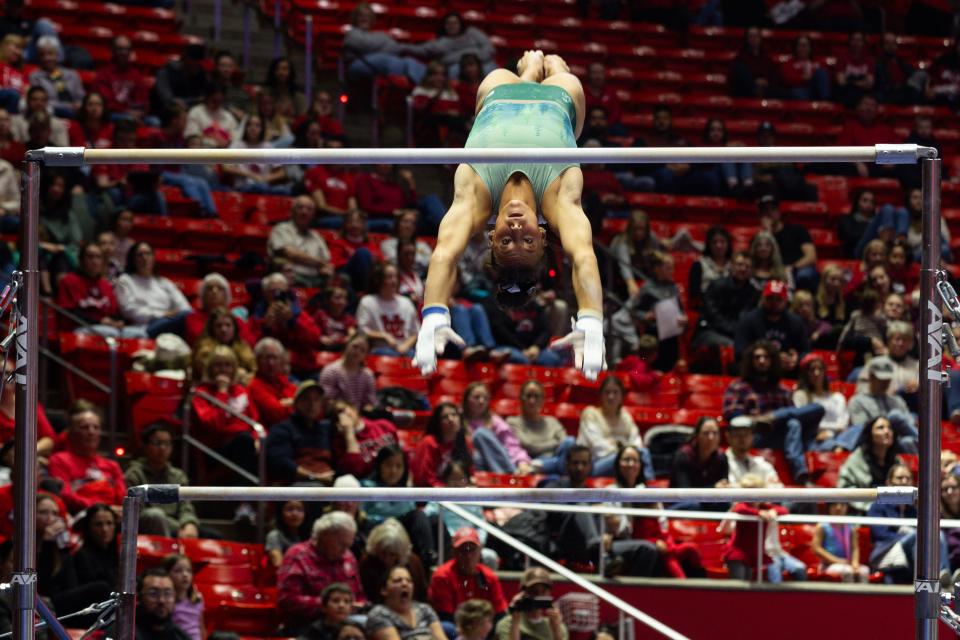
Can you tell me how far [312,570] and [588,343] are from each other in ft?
10.3

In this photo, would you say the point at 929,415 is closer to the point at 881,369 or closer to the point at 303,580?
the point at 303,580

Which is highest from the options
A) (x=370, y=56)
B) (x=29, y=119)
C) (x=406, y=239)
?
(x=370, y=56)

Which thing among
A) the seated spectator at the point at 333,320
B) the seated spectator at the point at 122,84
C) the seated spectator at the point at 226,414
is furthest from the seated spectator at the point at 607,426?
the seated spectator at the point at 122,84

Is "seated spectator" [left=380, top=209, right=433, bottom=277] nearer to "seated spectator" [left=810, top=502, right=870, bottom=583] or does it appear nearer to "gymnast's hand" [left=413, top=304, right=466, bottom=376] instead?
"seated spectator" [left=810, top=502, right=870, bottom=583]

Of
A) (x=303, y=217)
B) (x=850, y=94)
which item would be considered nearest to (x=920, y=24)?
(x=850, y=94)

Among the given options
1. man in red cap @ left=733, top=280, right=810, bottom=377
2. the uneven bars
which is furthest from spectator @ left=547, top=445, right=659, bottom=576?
the uneven bars

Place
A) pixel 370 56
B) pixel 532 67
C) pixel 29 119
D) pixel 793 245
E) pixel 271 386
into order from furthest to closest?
1. pixel 370 56
2. pixel 793 245
3. pixel 29 119
4. pixel 271 386
5. pixel 532 67

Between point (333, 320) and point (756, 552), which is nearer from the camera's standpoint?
point (756, 552)

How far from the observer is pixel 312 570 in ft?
28.4

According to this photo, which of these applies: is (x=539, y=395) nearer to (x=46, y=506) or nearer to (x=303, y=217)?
(x=303, y=217)

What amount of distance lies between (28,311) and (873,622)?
548 cm

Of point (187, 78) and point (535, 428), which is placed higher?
point (187, 78)

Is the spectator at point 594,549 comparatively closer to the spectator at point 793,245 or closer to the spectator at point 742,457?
the spectator at point 742,457

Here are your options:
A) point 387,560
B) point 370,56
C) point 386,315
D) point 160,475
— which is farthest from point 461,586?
point 370,56
